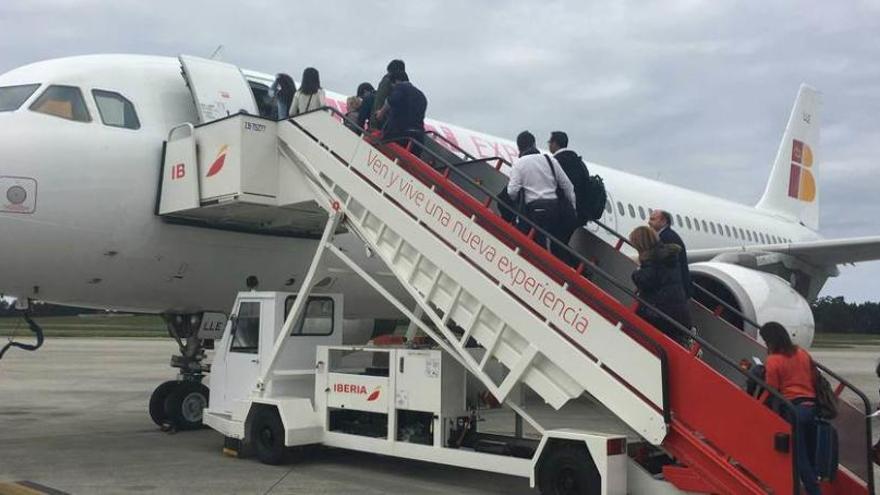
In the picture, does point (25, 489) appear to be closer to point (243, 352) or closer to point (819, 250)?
point (243, 352)

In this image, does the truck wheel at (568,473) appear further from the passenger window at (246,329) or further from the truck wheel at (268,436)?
the passenger window at (246,329)

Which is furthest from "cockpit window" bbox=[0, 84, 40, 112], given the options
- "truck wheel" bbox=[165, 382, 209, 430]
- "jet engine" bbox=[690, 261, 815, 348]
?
"jet engine" bbox=[690, 261, 815, 348]

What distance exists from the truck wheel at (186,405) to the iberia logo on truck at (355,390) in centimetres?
270

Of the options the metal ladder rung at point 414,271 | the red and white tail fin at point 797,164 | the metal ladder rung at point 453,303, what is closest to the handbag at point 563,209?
the metal ladder rung at point 453,303

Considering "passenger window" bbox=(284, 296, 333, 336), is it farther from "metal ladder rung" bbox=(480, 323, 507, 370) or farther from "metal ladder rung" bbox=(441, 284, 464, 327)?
"metal ladder rung" bbox=(480, 323, 507, 370)

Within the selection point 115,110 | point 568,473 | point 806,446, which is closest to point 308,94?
point 115,110

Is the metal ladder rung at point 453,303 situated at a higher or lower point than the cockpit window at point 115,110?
lower

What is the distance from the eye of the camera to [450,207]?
6.38 metres

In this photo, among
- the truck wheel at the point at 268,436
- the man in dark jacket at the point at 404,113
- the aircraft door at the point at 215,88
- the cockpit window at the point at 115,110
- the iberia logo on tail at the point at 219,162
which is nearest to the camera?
the truck wheel at the point at 268,436

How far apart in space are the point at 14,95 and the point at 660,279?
19.0ft

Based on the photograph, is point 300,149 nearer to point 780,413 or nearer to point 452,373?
point 452,373

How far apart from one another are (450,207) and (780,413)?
270 centimetres

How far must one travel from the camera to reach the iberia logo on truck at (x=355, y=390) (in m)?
6.73

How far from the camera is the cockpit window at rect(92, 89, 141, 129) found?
769cm
